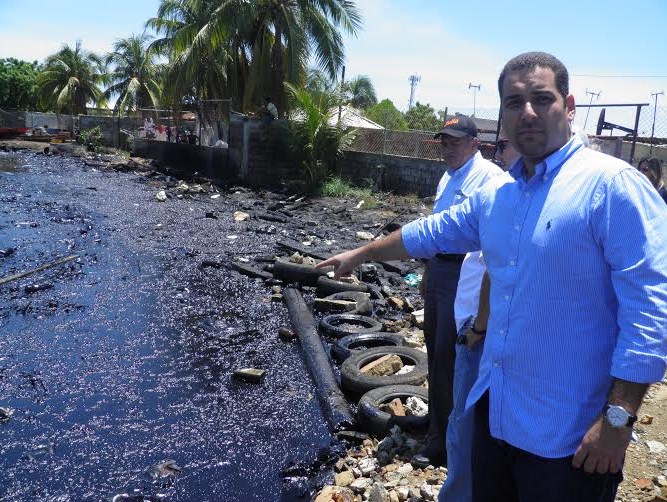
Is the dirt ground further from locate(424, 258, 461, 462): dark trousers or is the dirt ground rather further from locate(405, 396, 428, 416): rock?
locate(405, 396, 428, 416): rock

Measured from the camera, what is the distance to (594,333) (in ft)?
5.38

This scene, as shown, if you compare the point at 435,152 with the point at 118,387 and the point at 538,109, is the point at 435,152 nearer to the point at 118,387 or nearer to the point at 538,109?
the point at 118,387

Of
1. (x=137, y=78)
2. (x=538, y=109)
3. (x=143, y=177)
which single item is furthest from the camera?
(x=137, y=78)

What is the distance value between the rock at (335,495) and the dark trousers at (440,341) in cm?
62

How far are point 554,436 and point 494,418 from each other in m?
0.21

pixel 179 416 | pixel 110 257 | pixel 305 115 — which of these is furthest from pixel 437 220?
pixel 305 115

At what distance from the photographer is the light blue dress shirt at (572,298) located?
1524 millimetres

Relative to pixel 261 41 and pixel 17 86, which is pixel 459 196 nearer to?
pixel 261 41

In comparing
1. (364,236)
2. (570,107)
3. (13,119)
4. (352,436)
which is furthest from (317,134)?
(13,119)

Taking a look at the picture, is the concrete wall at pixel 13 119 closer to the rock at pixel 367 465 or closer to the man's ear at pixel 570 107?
the rock at pixel 367 465

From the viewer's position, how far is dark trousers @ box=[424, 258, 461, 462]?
3.52 metres

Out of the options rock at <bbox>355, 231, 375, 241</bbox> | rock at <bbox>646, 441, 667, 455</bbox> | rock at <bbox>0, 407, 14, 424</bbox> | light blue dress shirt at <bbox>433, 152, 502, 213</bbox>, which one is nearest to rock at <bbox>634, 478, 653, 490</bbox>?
rock at <bbox>646, 441, 667, 455</bbox>

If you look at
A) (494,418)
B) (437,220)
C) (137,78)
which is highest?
(137,78)

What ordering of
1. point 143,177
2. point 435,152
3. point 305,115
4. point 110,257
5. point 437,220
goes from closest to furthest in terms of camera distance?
point 437,220 < point 110,257 < point 435,152 < point 305,115 < point 143,177
